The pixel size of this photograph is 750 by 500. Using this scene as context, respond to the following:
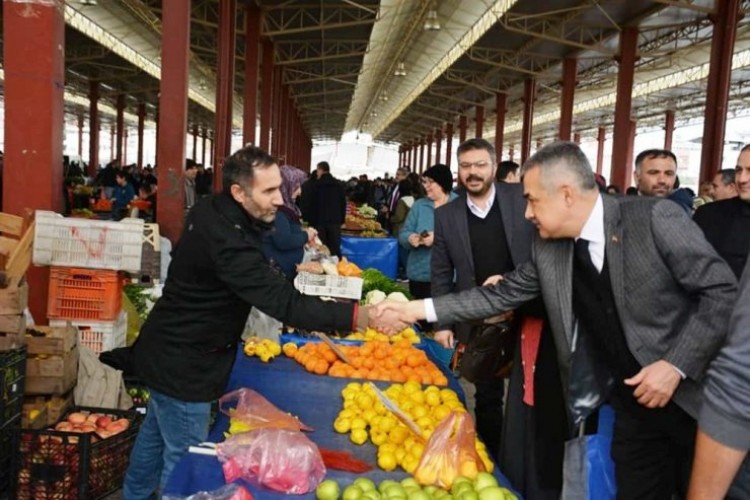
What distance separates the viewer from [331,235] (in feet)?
36.3

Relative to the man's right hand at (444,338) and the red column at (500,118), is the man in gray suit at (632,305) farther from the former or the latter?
the red column at (500,118)

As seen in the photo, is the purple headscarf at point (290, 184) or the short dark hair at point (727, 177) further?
the purple headscarf at point (290, 184)

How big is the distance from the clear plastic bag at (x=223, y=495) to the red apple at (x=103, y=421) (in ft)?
5.45

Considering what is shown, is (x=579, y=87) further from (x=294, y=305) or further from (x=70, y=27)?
(x=294, y=305)

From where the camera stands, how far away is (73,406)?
4.20 m

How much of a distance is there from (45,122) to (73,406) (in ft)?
7.30

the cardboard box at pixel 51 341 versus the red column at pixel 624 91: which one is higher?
the red column at pixel 624 91

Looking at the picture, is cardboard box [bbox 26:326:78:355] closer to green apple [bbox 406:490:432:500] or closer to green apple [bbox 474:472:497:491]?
green apple [bbox 406:490:432:500]

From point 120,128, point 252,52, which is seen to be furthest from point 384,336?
point 120,128

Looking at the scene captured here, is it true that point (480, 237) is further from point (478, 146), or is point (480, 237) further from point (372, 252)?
point (372, 252)

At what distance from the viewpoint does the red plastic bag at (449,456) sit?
2744 mm

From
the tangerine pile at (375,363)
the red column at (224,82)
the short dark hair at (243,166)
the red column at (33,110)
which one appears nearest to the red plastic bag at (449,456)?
the tangerine pile at (375,363)

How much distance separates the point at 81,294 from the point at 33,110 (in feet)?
4.88

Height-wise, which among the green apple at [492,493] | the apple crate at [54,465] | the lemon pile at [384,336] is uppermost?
the lemon pile at [384,336]
